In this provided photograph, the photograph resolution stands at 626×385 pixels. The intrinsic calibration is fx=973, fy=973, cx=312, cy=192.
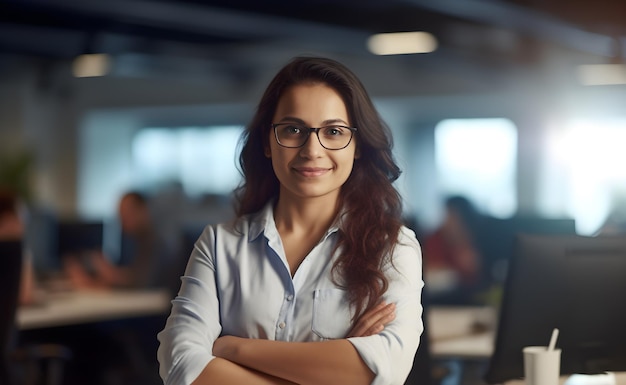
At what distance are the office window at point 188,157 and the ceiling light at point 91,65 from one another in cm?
116

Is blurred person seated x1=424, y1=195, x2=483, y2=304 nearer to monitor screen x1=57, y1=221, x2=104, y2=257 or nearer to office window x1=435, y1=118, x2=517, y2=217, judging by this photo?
monitor screen x1=57, y1=221, x2=104, y2=257

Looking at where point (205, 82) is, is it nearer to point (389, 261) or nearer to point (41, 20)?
point (41, 20)

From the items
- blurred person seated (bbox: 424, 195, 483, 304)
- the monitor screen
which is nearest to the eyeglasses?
the monitor screen

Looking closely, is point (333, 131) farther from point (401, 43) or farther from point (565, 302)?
point (401, 43)

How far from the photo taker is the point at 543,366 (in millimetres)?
2398

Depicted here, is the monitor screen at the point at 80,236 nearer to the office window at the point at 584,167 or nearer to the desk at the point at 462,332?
the desk at the point at 462,332

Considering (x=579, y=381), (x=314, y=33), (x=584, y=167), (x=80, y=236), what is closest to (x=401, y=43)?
(x=314, y=33)

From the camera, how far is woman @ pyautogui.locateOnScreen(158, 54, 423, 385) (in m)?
1.93

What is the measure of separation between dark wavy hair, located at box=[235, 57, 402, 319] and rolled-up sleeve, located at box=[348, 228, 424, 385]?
0.09 ft

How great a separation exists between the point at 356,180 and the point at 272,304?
12.3 inches

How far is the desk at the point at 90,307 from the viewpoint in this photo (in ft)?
17.4

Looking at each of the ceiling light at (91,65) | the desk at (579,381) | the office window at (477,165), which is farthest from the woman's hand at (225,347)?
the office window at (477,165)

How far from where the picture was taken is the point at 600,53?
1367cm

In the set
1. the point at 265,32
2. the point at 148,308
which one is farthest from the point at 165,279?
the point at 265,32
